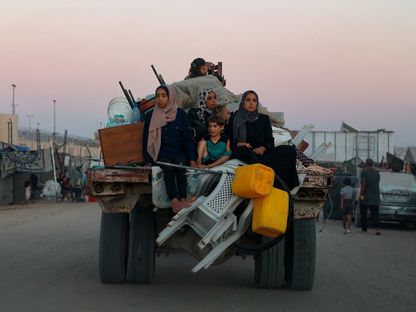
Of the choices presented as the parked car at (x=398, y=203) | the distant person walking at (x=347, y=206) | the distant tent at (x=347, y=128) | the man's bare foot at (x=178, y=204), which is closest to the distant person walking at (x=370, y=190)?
the distant person walking at (x=347, y=206)

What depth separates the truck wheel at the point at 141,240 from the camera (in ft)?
23.9

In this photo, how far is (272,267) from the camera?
7.39 m

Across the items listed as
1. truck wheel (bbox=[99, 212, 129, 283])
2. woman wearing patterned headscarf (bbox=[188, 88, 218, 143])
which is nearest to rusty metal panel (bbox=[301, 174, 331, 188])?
woman wearing patterned headscarf (bbox=[188, 88, 218, 143])

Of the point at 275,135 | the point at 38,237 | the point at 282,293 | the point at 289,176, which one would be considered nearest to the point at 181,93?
the point at 275,135

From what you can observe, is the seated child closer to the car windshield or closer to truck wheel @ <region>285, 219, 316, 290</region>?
truck wheel @ <region>285, 219, 316, 290</region>

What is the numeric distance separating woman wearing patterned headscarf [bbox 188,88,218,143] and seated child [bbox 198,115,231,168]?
0.51 m

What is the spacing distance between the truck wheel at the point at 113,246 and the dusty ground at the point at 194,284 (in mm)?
174

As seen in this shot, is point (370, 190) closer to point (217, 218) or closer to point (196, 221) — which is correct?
point (196, 221)

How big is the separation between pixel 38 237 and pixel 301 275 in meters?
8.35

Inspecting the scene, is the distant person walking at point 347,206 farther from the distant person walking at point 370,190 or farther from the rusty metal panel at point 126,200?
the rusty metal panel at point 126,200

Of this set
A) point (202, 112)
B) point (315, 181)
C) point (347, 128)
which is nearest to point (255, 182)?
point (315, 181)

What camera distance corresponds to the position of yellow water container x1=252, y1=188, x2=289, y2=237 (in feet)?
18.2

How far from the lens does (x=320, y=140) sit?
1316 inches

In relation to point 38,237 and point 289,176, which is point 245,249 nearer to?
point 289,176
